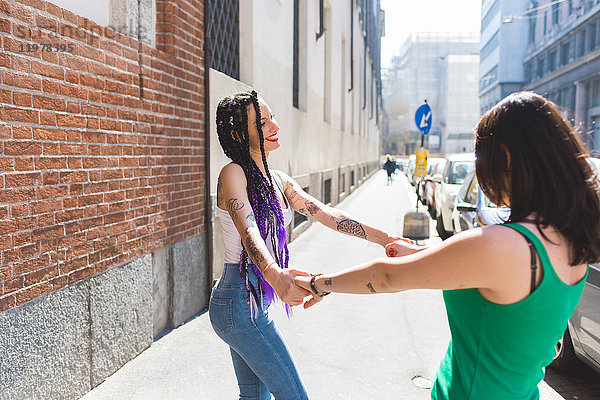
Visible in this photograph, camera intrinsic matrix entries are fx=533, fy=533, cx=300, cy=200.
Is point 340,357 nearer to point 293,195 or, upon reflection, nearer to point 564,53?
point 293,195

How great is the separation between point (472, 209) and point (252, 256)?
209 inches

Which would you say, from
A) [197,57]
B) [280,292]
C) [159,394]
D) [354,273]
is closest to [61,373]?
[159,394]

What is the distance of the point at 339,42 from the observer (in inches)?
738

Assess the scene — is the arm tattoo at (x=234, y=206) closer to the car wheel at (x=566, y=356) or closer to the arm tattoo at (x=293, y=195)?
the arm tattoo at (x=293, y=195)

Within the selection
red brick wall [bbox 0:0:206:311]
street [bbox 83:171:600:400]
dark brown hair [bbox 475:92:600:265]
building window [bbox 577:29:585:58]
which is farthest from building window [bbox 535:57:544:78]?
dark brown hair [bbox 475:92:600:265]

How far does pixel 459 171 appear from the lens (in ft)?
43.3

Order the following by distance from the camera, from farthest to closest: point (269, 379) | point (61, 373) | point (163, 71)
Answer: point (163, 71), point (61, 373), point (269, 379)

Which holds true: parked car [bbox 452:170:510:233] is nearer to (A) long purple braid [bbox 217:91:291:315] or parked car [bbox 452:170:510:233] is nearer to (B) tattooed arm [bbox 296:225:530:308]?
(A) long purple braid [bbox 217:91:291:315]

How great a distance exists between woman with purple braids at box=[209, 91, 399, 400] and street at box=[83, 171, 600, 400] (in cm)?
165

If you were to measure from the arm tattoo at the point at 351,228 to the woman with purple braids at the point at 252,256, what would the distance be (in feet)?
0.34

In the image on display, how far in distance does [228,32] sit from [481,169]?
6.20 m

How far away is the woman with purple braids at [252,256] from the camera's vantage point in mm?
2240

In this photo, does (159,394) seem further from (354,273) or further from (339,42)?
(339,42)

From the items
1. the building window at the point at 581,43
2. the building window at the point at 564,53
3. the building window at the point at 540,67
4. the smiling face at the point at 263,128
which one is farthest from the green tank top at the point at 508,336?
the building window at the point at 540,67
